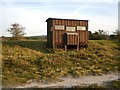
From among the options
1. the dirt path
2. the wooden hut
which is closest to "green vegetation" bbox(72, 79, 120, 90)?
the dirt path

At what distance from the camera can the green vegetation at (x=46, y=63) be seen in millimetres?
16844

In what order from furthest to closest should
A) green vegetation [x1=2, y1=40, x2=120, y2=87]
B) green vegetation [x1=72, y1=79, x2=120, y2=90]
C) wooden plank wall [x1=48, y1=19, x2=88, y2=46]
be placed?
wooden plank wall [x1=48, y1=19, x2=88, y2=46]
green vegetation [x1=2, y1=40, x2=120, y2=87]
green vegetation [x1=72, y1=79, x2=120, y2=90]

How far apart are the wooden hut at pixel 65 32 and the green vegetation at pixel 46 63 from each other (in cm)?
105

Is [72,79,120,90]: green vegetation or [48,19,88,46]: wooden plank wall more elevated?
→ [48,19,88,46]: wooden plank wall

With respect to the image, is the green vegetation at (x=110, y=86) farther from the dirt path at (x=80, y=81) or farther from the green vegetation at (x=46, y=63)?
the green vegetation at (x=46, y=63)

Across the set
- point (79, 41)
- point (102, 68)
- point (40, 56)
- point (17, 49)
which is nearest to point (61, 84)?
point (102, 68)

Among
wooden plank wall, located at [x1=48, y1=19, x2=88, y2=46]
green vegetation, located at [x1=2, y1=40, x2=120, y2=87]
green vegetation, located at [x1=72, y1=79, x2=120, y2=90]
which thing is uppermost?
wooden plank wall, located at [x1=48, y1=19, x2=88, y2=46]

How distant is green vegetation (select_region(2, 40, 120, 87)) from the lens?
16.8 m

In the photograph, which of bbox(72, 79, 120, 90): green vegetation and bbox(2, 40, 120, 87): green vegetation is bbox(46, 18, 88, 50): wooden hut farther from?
bbox(72, 79, 120, 90): green vegetation

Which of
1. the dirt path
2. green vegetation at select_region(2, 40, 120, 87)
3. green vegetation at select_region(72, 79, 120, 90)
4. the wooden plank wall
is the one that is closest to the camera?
green vegetation at select_region(72, 79, 120, 90)

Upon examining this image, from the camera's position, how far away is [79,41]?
28.2 m

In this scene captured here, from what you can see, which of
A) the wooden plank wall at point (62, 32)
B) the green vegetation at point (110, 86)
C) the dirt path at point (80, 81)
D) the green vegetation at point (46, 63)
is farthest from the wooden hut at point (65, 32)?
the green vegetation at point (110, 86)

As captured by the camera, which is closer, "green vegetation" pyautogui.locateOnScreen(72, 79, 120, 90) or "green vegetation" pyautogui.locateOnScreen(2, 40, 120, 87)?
"green vegetation" pyautogui.locateOnScreen(72, 79, 120, 90)

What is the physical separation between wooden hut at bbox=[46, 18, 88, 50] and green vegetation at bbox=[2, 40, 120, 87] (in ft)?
3.43
